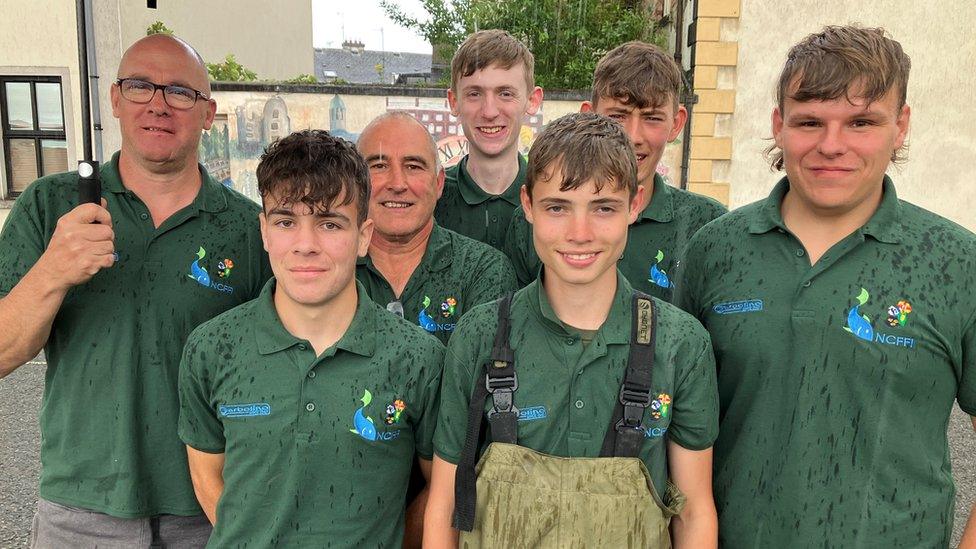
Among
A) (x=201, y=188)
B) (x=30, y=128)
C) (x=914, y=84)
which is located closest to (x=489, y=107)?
(x=201, y=188)

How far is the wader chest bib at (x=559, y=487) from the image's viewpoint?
1854 mm

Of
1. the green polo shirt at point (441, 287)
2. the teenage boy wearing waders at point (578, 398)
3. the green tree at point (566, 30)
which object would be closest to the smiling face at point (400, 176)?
the green polo shirt at point (441, 287)

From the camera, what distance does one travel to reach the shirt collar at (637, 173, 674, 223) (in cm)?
306

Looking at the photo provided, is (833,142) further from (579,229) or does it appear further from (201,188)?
(201,188)

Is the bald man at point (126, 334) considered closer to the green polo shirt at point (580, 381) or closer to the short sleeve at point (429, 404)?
the short sleeve at point (429, 404)

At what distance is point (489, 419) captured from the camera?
1968 millimetres

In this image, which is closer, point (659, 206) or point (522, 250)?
point (659, 206)

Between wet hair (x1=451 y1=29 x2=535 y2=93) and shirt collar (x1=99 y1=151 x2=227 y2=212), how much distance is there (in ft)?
4.66

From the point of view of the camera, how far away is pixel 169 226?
2.54 metres

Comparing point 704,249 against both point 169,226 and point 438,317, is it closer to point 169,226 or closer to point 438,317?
point 438,317

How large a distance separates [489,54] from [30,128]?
32.1 ft

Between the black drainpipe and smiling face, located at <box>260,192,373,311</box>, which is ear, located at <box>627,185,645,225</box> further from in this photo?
the black drainpipe

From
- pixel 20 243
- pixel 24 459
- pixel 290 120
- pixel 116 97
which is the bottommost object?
pixel 24 459

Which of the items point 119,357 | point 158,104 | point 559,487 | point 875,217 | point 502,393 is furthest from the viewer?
point 158,104
